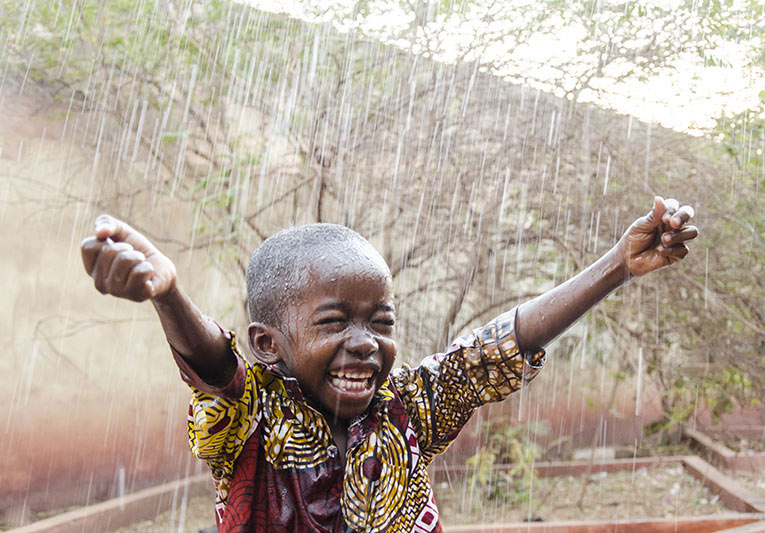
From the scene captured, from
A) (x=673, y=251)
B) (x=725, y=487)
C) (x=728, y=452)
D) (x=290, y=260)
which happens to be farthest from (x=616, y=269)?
(x=728, y=452)

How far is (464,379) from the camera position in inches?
59.7

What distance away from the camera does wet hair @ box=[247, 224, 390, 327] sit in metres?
1.34

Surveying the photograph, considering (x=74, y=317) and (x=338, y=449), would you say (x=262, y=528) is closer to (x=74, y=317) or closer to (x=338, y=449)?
(x=338, y=449)

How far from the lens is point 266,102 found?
4180 mm

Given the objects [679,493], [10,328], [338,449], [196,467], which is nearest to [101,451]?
[196,467]

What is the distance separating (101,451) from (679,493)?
14.0ft

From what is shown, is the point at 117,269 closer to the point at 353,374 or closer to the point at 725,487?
the point at 353,374

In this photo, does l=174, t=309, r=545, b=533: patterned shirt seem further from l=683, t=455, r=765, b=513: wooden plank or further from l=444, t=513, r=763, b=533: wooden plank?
l=683, t=455, r=765, b=513: wooden plank

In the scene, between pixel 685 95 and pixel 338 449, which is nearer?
pixel 338 449

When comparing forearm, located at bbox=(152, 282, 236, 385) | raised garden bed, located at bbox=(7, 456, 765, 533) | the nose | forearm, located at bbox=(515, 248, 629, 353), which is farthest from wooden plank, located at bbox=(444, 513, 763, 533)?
forearm, located at bbox=(152, 282, 236, 385)

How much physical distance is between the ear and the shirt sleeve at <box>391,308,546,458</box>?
1.03 ft

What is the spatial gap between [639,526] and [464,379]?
3140mm

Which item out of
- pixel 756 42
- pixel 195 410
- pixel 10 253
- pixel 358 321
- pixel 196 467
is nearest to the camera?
pixel 195 410

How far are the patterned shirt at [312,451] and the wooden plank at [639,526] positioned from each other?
105 inches
